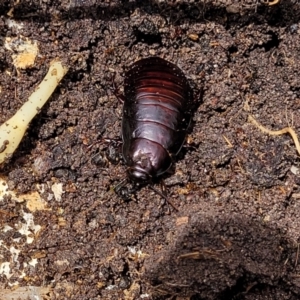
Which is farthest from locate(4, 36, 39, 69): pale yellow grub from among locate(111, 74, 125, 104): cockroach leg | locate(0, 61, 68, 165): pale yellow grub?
locate(111, 74, 125, 104): cockroach leg

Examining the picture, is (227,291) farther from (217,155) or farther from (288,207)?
(217,155)

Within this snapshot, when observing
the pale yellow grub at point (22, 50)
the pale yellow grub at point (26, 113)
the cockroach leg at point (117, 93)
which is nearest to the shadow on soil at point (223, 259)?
the cockroach leg at point (117, 93)

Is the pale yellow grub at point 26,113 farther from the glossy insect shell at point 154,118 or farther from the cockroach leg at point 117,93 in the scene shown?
the glossy insect shell at point 154,118

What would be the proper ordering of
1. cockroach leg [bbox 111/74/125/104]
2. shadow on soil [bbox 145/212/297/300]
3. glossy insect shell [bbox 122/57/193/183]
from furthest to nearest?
cockroach leg [bbox 111/74/125/104] < glossy insect shell [bbox 122/57/193/183] < shadow on soil [bbox 145/212/297/300]

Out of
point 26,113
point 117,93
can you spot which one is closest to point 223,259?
point 117,93

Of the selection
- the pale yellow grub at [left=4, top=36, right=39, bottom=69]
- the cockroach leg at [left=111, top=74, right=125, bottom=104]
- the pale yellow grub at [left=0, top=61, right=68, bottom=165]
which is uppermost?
the pale yellow grub at [left=4, top=36, right=39, bottom=69]

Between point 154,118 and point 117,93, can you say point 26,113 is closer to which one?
point 117,93

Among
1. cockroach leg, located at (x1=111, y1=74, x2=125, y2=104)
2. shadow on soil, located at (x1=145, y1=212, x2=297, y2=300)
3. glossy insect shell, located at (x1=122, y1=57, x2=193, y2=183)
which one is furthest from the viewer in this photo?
cockroach leg, located at (x1=111, y1=74, x2=125, y2=104)

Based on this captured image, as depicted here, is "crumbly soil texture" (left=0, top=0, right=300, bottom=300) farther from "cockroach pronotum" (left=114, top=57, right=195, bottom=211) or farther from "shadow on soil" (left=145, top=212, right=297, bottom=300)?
"cockroach pronotum" (left=114, top=57, right=195, bottom=211)
